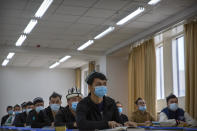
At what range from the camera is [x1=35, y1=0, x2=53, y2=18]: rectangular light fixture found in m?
9.16

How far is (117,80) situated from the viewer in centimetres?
1627

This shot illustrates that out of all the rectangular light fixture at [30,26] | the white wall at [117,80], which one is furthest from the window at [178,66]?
the rectangular light fixture at [30,26]

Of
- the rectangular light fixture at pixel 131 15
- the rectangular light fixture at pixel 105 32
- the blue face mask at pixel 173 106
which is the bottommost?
the blue face mask at pixel 173 106

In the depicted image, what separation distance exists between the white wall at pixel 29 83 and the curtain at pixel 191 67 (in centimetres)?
1173

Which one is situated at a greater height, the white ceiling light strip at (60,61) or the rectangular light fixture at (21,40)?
the rectangular light fixture at (21,40)

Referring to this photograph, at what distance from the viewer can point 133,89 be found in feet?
47.0

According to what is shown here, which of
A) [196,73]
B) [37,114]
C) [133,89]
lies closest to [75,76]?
[133,89]

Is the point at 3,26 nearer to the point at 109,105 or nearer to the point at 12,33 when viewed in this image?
the point at 12,33

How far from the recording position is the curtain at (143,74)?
505 inches

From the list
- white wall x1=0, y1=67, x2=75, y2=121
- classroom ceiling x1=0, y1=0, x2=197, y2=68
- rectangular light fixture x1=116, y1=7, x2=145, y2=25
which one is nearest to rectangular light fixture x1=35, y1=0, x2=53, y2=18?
classroom ceiling x1=0, y1=0, x2=197, y2=68

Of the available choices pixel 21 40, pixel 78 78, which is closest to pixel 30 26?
pixel 21 40

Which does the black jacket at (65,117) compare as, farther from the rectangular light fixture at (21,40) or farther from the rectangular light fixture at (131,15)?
the rectangular light fixture at (21,40)

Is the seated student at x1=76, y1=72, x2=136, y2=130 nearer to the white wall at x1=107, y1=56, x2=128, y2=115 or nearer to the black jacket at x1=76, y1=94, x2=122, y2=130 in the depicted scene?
the black jacket at x1=76, y1=94, x2=122, y2=130

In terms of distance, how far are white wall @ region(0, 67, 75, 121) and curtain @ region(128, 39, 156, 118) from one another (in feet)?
25.0
